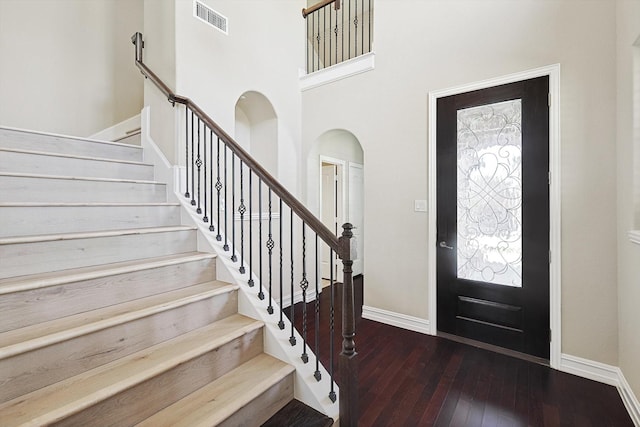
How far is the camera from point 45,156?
2.12m

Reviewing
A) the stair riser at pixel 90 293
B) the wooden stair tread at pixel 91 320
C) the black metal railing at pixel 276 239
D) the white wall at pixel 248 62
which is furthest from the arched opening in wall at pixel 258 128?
the wooden stair tread at pixel 91 320

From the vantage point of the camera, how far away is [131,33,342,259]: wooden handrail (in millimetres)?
1555

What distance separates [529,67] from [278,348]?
2923 millimetres

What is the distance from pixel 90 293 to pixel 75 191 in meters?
0.96

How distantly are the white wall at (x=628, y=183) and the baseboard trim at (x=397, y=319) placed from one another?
55.5 inches

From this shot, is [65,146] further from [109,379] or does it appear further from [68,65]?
[109,379]

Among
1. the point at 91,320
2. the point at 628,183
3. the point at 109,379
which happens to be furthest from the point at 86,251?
the point at 628,183

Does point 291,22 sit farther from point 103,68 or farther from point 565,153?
point 565,153

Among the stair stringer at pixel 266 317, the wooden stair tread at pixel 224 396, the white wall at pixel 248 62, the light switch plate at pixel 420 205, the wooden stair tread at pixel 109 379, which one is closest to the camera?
the wooden stair tread at pixel 109 379

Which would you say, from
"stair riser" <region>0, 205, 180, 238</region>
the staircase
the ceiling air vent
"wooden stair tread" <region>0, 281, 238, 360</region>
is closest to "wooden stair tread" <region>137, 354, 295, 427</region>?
the staircase

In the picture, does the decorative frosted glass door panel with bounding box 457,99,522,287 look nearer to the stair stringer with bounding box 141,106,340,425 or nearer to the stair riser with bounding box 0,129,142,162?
the stair stringer with bounding box 141,106,340,425

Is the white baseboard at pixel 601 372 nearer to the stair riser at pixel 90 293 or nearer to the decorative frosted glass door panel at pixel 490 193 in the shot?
the decorative frosted glass door panel at pixel 490 193

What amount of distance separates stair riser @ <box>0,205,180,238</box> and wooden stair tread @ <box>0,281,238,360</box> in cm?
67

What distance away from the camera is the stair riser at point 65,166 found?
1988mm
